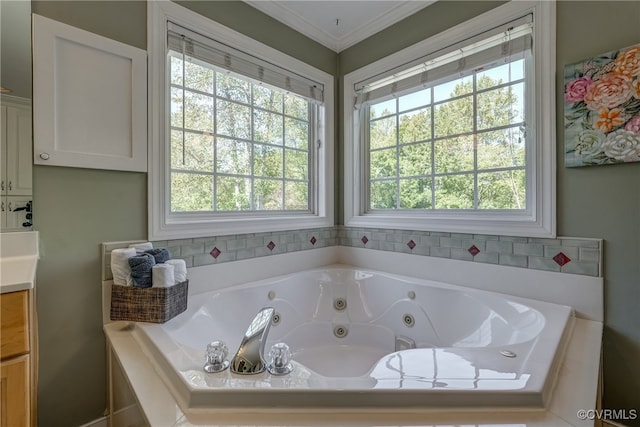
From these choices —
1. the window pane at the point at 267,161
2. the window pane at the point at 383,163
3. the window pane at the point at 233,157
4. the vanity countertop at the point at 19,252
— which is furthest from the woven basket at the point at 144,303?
the window pane at the point at 383,163

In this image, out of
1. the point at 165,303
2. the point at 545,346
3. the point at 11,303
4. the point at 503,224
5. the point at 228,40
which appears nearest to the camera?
the point at 11,303

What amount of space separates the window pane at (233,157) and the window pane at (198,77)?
0.32 m

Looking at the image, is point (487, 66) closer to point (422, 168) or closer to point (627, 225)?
point (422, 168)

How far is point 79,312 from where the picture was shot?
129 cm

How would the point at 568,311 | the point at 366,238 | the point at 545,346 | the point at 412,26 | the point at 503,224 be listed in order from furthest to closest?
the point at 366,238 → the point at 412,26 → the point at 503,224 → the point at 568,311 → the point at 545,346

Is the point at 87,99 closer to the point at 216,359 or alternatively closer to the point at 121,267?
the point at 121,267

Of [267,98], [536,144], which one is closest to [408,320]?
[536,144]

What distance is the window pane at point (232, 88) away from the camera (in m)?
1.86

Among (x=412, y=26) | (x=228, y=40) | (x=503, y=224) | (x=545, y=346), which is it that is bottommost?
(x=545, y=346)

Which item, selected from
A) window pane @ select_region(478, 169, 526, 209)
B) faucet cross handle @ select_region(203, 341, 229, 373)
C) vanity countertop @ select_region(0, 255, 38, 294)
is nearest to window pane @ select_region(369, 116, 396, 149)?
window pane @ select_region(478, 169, 526, 209)

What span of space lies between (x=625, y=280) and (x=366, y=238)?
1406 millimetres

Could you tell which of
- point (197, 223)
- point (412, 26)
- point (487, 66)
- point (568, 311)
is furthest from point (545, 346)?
point (412, 26)

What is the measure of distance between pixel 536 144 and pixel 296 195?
1.55m

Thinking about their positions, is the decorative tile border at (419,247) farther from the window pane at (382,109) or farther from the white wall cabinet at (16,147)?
the window pane at (382,109)
